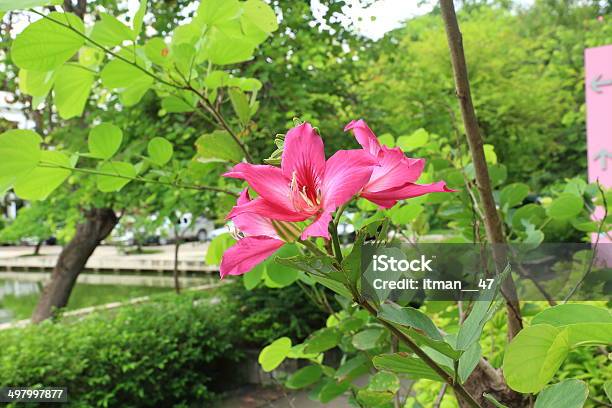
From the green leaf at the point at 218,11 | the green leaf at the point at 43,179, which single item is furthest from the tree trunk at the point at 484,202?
the green leaf at the point at 43,179

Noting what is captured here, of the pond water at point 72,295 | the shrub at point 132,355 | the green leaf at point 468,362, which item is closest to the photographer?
the green leaf at point 468,362

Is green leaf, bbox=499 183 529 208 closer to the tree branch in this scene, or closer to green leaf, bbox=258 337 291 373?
the tree branch

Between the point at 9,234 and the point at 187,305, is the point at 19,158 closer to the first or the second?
the point at 187,305

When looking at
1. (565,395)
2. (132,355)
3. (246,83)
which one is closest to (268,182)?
(565,395)

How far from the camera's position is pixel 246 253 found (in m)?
0.36

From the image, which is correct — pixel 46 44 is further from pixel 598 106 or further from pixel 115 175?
pixel 598 106

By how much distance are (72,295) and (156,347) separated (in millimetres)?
8245

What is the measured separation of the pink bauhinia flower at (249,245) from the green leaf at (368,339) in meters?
0.53

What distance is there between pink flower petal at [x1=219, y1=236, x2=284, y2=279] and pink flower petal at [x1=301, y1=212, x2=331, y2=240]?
5 cm

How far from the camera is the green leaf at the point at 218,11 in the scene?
2.43 feet

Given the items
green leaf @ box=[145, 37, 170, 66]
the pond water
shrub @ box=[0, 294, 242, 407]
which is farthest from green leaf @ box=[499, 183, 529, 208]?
the pond water

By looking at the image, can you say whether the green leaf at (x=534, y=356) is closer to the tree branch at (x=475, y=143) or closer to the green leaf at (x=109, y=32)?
the tree branch at (x=475, y=143)

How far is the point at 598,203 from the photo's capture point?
1017 millimetres

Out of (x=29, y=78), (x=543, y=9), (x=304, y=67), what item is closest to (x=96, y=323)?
(x=304, y=67)
